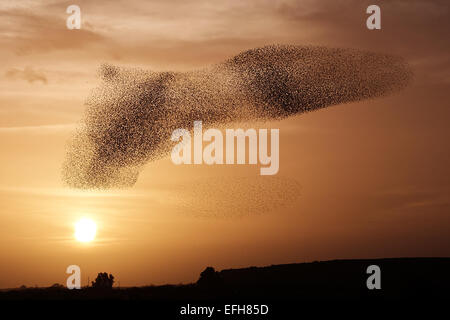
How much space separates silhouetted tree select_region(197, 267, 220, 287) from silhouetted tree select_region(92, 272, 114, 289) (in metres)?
4.35

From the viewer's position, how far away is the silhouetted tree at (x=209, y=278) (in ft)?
113

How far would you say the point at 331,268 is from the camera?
43.8 metres

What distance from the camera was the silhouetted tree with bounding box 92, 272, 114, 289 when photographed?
112 feet

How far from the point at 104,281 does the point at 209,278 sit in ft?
17.1

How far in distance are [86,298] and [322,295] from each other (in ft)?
40.3

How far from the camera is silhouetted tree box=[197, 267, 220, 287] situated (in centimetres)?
3434

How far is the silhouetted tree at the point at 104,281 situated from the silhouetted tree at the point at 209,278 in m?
4.35

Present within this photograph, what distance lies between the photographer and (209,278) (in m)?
34.4

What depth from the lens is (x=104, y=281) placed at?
34344 mm

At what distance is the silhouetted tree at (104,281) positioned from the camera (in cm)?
3423
